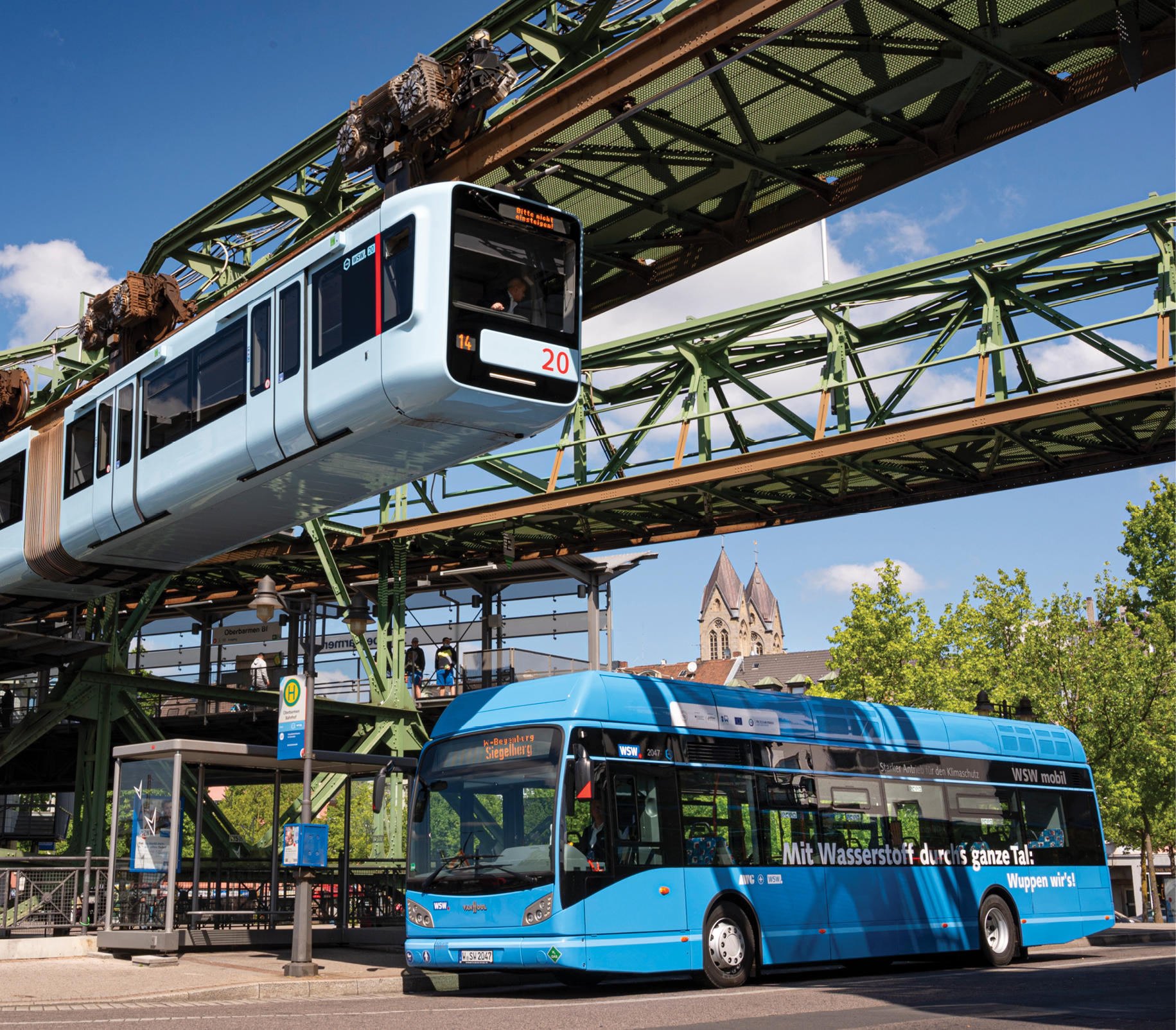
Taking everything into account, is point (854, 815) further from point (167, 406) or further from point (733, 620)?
point (733, 620)

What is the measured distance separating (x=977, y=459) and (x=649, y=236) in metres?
7.99

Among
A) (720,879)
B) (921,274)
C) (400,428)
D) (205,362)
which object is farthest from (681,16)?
(921,274)

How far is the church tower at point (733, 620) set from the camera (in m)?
161

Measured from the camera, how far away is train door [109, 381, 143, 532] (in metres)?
16.3

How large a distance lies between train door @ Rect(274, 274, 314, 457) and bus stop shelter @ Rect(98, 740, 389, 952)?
4.90 m

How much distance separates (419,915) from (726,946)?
132 inches

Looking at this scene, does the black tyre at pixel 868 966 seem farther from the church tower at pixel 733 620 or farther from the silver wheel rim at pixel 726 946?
the church tower at pixel 733 620

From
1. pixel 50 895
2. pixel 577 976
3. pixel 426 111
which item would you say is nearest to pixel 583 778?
pixel 577 976

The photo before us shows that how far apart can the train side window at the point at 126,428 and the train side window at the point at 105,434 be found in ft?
0.81

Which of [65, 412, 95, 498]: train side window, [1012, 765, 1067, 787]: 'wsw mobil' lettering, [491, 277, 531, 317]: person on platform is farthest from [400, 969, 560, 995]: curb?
[65, 412, 95, 498]: train side window

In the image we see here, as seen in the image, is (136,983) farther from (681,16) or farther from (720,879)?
(681,16)

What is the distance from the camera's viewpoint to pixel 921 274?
2123 cm

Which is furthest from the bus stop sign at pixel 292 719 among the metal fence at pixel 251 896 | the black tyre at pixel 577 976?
the metal fence at pixel 251 896

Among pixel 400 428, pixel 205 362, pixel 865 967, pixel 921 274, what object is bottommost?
pixel 865 967
